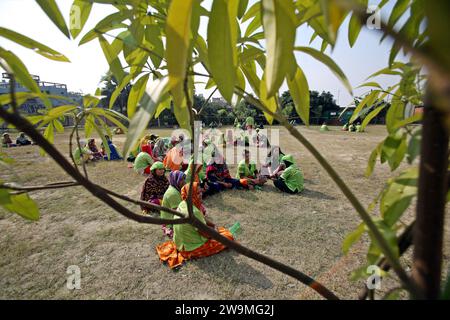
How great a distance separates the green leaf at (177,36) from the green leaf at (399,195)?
0.28 metres

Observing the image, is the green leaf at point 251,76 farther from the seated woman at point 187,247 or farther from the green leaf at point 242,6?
the seated woman at point 187,247

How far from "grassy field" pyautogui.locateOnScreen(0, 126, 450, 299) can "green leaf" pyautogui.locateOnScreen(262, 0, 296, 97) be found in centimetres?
174

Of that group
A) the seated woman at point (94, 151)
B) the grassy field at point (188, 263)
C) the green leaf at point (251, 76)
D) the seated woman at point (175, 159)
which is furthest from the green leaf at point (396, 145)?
the seated woman at point (94, 151)

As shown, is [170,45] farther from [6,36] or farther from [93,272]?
[93,272]

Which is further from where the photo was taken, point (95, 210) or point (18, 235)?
point (95, 210)

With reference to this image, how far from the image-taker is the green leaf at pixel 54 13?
274 millimetres

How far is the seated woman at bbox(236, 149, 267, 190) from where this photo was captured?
12.7ft

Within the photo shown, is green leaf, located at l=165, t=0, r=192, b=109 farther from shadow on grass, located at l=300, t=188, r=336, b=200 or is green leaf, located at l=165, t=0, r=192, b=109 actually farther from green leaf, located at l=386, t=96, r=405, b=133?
shadow on grass, located at l=300, t=188, r=336, b=200

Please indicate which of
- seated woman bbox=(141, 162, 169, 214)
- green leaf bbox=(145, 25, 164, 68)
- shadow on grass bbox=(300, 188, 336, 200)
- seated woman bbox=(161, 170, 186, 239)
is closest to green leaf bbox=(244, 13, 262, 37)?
green leaf bbox=(145, 25, 164, 68)

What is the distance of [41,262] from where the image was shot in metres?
2.08

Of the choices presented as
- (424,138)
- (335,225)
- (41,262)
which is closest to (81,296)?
(41,262)

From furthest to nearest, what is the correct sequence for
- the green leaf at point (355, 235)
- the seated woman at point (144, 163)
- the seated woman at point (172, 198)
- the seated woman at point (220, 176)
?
1. the seated woman at point (144, 163)
2. the seated woman at point (220, 176)
3. the seated woman at point (172, 198)
4. the green leaf at point (355, 235)

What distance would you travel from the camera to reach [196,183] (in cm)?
257
